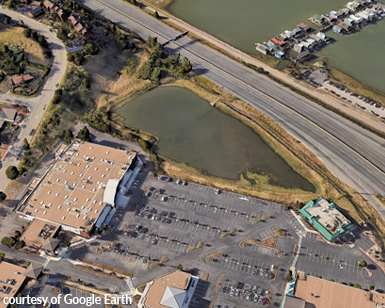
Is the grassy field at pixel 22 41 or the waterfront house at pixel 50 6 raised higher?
the waterfront house at pixel 50 6

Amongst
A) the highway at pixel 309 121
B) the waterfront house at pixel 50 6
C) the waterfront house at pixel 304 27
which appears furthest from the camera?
the waterfront house at pixel 50 6

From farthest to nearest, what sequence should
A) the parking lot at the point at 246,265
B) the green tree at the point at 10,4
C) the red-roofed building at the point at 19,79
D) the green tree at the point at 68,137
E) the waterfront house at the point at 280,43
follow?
the green tree at the point at 10,4
the waterfront house at the point at 280,43
the red-roofed building at the point at 19,79
the green tree at the point at 68,137
the parking lot at the point at 246,265

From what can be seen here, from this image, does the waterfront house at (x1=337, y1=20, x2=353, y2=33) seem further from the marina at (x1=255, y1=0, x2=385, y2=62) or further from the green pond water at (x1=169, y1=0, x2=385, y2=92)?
the green pond water at (x1=169, y1=0, x2=385, y2=92)

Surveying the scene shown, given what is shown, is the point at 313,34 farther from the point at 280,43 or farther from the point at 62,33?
the point at 62,33

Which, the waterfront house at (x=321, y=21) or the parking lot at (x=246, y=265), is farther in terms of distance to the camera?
the waterfront house at (x=321, y=21)

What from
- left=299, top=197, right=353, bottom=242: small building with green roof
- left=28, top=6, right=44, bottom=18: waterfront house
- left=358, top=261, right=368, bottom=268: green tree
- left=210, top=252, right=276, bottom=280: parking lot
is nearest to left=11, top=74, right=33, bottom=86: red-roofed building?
left=28, top=6, right=44, bottom=18: waterfront house

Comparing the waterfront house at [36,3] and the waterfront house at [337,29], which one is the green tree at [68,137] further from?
the waterfront house at [337,29]

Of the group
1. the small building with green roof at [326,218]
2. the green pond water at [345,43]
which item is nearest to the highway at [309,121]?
the small building with green roof at [326,218]

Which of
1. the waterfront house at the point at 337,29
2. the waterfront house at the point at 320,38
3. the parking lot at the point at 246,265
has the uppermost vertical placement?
the waterfront house at the point at 337,29
